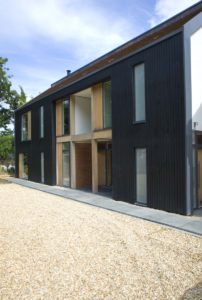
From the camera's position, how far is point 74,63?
2531cm

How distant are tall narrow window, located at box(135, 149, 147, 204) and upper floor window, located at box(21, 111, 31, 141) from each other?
12645mm

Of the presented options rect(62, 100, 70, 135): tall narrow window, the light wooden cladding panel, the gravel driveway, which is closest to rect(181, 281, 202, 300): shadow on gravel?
the gravel driveway

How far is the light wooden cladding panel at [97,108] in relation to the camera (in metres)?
12.7

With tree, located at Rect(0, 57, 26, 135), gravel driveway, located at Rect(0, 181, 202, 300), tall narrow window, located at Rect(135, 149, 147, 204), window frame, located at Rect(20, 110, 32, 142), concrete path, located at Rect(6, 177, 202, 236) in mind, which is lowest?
gravel driveway, located at Rect(0, 181, 202, 300)

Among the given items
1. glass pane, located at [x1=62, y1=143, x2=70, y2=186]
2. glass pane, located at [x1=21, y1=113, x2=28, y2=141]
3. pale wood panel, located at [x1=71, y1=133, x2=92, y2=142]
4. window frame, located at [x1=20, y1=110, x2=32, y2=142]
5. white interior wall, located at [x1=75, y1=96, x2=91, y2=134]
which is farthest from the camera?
glass pane, located at [x1=21, y1=113, x2=28, y2=141]

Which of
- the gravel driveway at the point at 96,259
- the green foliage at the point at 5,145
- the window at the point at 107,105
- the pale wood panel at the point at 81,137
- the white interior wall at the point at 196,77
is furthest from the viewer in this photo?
the green foliage at the point at 5,145

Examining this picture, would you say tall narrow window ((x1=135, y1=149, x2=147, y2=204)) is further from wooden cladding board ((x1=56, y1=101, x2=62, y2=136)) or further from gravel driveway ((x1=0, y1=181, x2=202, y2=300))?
wooden cladding board ((x1=56, y1=101, x2=62, y2=136))

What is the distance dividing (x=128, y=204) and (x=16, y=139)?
16.2 meters

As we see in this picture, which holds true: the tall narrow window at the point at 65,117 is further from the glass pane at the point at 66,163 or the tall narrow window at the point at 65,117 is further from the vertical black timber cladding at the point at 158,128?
the vertical black timber cladding at the point at 158,128

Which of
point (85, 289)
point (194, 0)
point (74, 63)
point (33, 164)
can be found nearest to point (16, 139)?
point (33, 164)

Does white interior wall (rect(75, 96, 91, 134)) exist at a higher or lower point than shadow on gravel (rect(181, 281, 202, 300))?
higher

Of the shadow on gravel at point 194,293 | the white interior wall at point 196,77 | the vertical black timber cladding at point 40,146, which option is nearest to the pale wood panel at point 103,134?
the white interior wall at point 196,77

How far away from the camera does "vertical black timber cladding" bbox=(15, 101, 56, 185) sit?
16797 mm

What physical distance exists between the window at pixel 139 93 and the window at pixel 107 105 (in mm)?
2130
